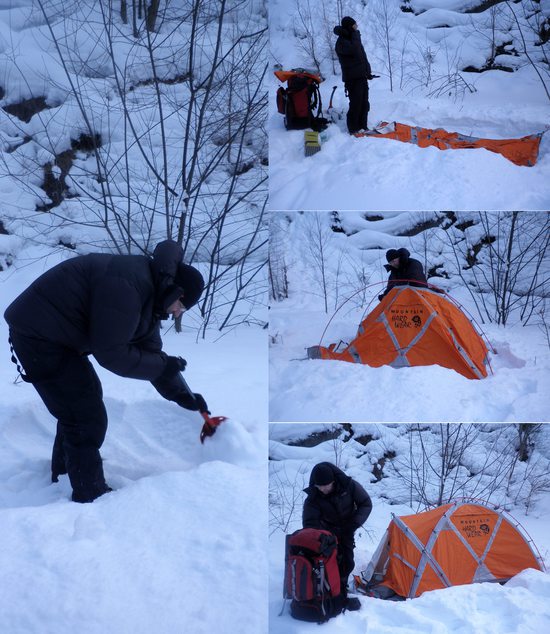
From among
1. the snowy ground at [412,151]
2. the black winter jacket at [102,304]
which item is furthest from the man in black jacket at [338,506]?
the snowy ground at [412,151]

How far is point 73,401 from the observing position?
169 cm

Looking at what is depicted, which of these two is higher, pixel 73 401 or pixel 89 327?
pixel 89 327

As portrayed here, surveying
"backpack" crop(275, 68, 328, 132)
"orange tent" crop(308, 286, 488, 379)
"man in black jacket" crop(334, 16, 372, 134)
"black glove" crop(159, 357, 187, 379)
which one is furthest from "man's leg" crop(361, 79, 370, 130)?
"black glove" crop(159, 357, 187, 379)

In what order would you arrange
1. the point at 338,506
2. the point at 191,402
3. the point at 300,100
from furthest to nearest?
the point at 338,506, the point at 300,100, the point at 191,402

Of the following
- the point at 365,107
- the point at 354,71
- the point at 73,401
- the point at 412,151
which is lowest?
the point at 73,401

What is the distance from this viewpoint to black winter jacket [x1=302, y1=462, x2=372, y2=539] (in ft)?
6.69

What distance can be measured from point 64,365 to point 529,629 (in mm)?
1318

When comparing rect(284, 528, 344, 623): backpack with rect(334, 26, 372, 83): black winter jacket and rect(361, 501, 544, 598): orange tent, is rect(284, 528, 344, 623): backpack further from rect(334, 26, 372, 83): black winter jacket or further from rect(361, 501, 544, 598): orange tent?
rect(334, 26, 372, 83): black winter jacket

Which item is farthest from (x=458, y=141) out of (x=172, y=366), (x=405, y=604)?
(x=405, y=604)

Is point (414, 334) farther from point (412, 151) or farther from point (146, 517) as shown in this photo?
point (146, 517)

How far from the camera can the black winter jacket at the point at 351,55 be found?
6.44 feet

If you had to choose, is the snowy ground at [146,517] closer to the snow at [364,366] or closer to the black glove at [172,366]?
the snow at [364,366]

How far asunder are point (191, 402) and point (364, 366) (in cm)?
61

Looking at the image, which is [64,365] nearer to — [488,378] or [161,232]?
[161,232]
